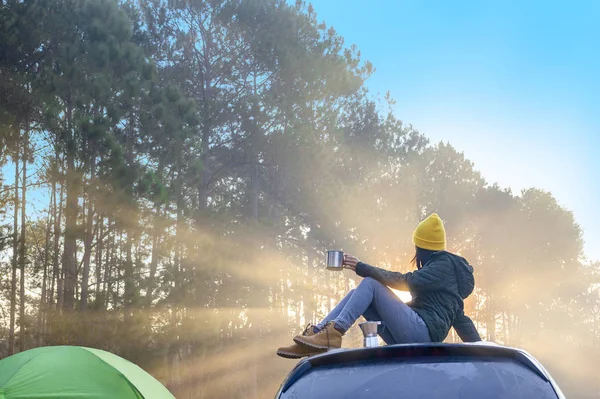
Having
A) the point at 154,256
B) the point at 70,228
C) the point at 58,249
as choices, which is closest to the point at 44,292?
the point at 58,249

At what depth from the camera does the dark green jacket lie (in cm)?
480

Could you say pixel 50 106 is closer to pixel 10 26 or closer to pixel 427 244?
pixel 10 26

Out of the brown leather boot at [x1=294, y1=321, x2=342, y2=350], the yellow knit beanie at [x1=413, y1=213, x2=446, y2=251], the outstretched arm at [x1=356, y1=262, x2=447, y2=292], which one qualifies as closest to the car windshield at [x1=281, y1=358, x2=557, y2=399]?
the brown leather boot at [x1=294, y1=321, x2=342, y2=350]

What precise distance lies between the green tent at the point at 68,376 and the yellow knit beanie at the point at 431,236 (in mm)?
4917

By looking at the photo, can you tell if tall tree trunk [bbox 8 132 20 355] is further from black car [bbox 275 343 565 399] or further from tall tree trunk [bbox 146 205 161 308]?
black car [bbox 275 343 565 399]

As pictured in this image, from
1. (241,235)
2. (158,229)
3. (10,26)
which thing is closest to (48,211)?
(158,229)

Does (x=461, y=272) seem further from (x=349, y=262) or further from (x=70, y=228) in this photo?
(x=70, y=228)

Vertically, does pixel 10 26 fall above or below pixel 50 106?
above

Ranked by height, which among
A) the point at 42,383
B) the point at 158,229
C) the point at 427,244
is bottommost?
the point at 42,383

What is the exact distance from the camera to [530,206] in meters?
52.0

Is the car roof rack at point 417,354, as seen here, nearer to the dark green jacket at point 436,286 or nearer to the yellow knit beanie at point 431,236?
the dark green jacket at point 436,286

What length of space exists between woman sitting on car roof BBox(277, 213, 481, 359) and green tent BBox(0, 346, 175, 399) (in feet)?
14.9

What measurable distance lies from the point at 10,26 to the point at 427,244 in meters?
15.7

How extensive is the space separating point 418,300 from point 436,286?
19cm
